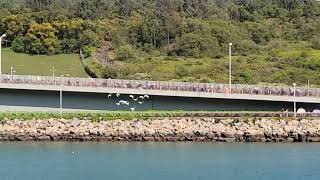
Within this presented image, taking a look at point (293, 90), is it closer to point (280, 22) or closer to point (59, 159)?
point (59, 159)

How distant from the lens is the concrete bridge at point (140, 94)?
54.1 meters

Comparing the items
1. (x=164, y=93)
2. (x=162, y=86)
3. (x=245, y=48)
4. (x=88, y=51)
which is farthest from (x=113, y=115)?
(x=245, y=48)

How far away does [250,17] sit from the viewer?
371ft

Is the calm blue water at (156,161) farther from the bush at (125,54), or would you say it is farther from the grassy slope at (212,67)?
the bush at (125,54)

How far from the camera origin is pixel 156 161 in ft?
126

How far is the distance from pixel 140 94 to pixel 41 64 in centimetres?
3640

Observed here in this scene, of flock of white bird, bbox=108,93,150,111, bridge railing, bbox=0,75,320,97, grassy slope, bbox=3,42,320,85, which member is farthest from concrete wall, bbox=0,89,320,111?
grassy slope, bbox=3,42,320,85

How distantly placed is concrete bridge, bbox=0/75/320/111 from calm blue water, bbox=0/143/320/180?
972 cm

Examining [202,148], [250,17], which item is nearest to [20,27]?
[250,17]

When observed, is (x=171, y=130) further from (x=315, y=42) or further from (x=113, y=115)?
(x=315, y=42)

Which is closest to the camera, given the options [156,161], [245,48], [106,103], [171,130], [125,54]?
[156,161]

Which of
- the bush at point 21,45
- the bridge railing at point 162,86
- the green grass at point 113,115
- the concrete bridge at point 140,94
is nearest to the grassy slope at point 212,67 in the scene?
the bush at point 21,45

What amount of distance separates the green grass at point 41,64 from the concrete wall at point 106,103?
25.0 meters

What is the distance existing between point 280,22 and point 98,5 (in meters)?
27.2
